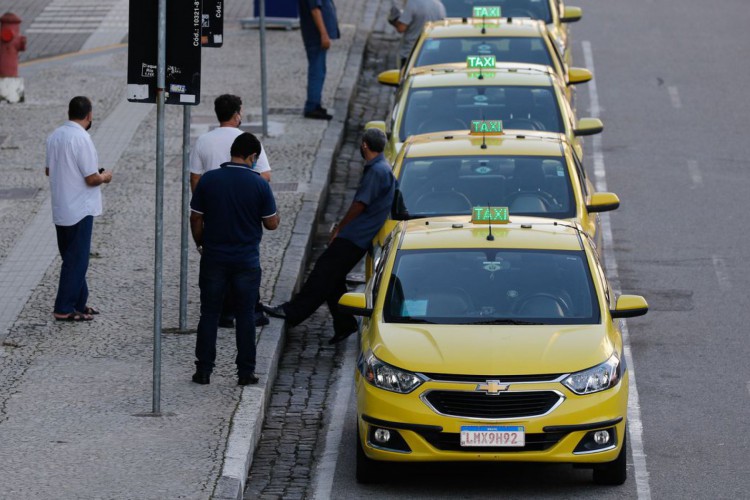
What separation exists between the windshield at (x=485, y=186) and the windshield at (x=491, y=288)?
237 cm

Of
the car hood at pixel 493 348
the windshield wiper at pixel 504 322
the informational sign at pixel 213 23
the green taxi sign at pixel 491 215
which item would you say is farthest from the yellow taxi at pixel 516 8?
the car hood at pixel 493 348

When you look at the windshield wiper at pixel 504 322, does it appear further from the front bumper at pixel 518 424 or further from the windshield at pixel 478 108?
the windshield at pixel 478 108

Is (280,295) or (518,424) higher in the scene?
(518,424)

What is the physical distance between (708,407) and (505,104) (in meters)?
5.39

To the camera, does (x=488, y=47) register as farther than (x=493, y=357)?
Yes

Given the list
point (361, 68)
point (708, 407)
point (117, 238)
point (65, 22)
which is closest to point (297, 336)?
point (117, 238)

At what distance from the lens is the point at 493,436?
9891 mm

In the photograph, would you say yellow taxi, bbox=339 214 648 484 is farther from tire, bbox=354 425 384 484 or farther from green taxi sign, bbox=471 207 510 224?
green taxi sign, bbox=471 207 510 224

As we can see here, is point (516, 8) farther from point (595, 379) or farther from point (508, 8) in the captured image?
point (595, 379)

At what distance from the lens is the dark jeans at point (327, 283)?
13547 millimetres

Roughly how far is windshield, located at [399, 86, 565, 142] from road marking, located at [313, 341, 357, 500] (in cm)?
331

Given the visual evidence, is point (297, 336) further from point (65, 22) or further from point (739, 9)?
point (739, 9)

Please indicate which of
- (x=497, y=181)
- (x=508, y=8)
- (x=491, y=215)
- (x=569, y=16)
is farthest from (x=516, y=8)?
(x=491, y=215)

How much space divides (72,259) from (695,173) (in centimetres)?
912
